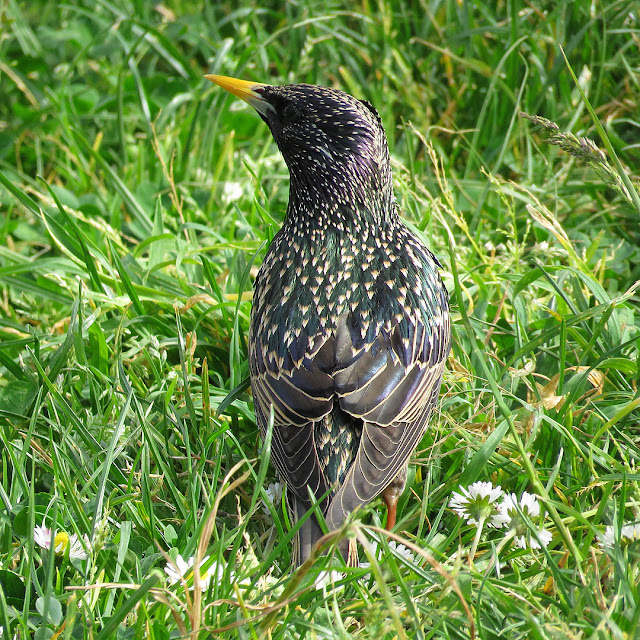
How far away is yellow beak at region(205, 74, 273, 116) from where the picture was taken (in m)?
3.35

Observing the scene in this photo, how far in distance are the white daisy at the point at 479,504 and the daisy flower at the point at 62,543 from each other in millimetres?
1080

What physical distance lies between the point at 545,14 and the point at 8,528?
3786 millimetres

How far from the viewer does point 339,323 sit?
288 centimetres

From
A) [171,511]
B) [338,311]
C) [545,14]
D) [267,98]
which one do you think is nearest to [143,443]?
[171,511]

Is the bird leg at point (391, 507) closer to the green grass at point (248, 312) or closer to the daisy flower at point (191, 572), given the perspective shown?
the green grass at point (248, 312)

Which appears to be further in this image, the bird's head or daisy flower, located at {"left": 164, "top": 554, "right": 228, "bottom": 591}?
the bird's head

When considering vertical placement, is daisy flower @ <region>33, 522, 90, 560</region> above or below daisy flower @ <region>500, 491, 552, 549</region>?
below

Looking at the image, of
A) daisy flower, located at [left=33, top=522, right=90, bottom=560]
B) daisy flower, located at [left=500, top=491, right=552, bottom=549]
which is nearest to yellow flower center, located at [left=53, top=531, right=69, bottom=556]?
daisy flower, located at [left=33, top=522, right=90, bottom=560]

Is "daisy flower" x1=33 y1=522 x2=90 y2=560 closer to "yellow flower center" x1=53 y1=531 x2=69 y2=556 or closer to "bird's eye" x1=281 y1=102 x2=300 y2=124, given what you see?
"yellow flower center" x1=53 y1=531 x2=69 y2=556

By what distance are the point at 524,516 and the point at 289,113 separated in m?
1.62

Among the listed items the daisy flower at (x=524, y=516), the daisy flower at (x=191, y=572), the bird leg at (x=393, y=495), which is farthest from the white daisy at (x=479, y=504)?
the daisy flower at (x=191, y=572)

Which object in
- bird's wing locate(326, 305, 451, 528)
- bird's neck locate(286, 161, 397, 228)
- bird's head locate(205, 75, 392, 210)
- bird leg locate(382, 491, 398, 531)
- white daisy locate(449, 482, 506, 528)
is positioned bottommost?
bird leg locate(382, 491, 398, 531)

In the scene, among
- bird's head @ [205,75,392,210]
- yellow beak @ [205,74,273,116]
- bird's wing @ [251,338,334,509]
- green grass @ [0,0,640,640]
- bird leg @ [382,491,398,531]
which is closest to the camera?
green grass @ [0,0,640,640]

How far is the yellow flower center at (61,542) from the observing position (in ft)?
8.49
